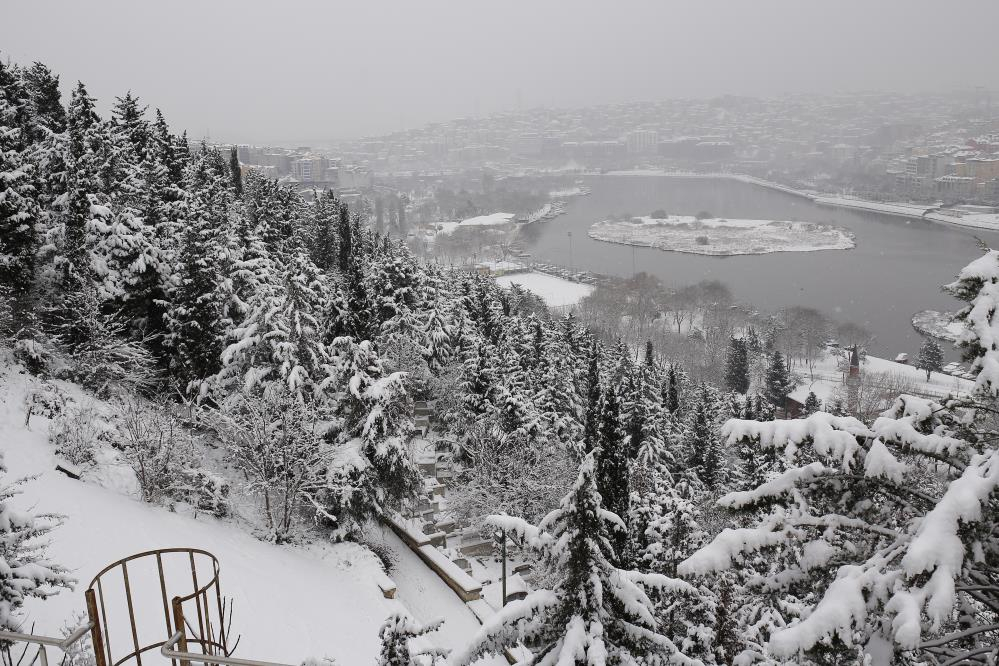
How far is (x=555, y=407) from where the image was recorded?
2489cm

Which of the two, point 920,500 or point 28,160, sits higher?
point 28,160

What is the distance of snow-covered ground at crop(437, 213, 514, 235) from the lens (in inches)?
4564

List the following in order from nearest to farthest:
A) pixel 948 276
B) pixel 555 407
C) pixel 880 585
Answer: pixel 880 585 < pixel 555 407 < pixel 948 276

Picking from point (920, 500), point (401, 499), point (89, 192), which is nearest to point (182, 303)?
point (89, 192)

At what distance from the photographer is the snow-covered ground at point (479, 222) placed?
116 m

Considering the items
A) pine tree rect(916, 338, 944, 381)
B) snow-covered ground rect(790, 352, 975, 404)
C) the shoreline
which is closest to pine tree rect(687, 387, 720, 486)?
snow-covered ground rect(790, 352, 975, 404)

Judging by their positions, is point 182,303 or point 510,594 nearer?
point 510,594

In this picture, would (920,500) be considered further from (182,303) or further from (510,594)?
(182,303)

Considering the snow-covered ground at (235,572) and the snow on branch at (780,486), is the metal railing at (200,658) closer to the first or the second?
the snow on branch at (780,486)

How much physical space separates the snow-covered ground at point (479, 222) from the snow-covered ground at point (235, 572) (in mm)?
99271

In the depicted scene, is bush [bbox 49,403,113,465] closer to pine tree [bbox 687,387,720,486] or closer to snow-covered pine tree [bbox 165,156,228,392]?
snow-covered pine tree [bbox 165,156,228,392]

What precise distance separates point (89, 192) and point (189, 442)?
8.86m

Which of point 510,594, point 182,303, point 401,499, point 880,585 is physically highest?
point 880,585

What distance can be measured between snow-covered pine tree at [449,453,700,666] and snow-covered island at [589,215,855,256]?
96.4 metres
